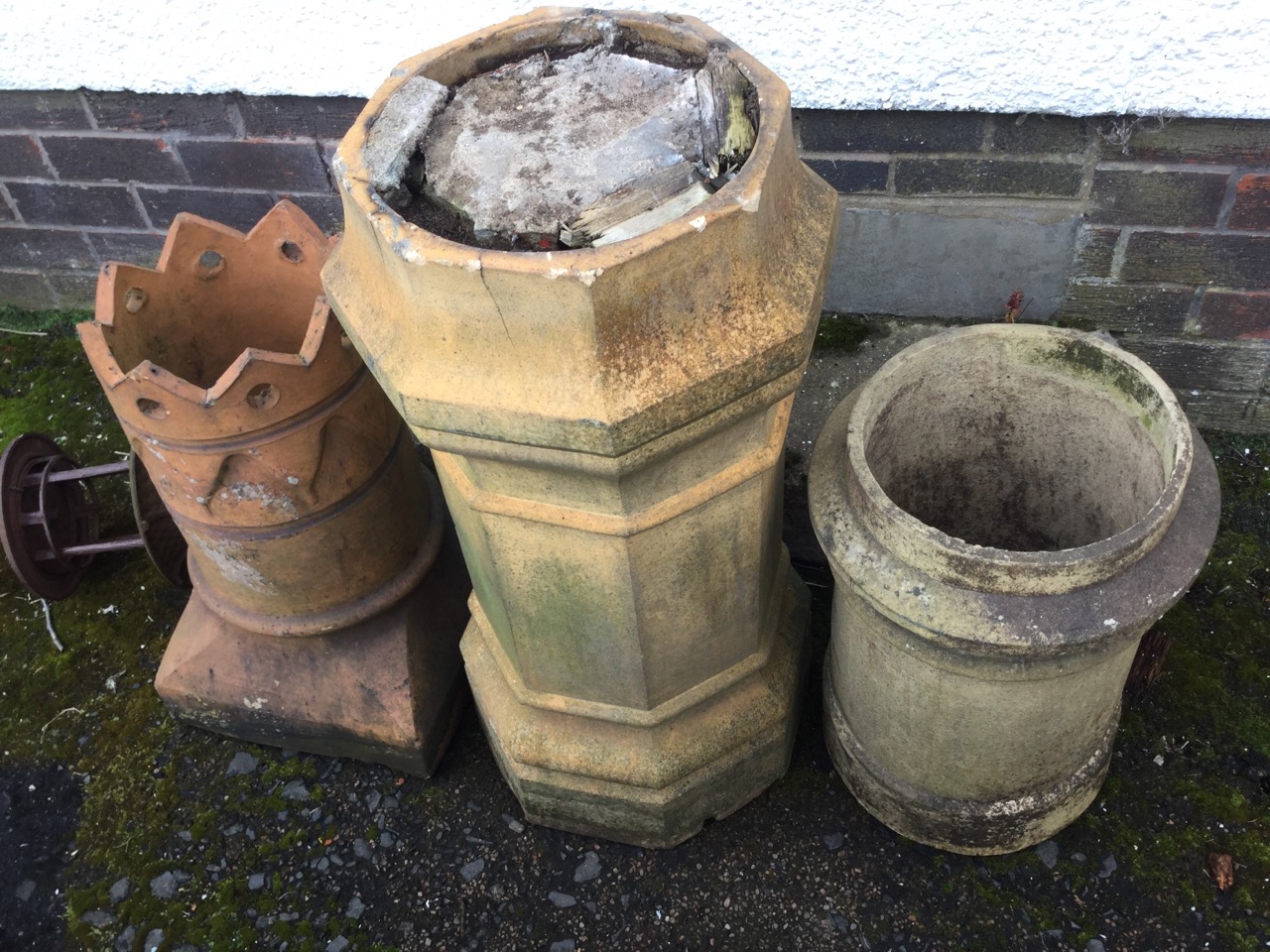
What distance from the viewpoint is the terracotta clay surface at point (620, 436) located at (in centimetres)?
137

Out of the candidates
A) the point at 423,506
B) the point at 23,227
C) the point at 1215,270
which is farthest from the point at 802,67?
the point at 23,227

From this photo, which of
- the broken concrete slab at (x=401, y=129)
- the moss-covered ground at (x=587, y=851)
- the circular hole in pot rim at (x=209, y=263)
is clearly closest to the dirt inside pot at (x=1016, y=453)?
the moss-covered ground at (x=587, y=851)

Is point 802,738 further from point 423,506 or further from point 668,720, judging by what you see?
point 423,506

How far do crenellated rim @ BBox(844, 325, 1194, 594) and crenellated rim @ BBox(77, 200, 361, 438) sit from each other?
3.40 feet

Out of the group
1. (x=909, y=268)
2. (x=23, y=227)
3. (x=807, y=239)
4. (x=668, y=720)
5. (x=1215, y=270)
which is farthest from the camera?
(x=23, y=227)

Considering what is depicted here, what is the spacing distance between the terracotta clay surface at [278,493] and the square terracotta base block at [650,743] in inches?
9.6

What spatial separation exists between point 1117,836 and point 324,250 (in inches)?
84.2

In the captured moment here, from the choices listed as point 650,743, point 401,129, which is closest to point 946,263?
point 650,743

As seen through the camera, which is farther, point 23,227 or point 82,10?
point 23,227

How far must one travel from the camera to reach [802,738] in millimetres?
2461

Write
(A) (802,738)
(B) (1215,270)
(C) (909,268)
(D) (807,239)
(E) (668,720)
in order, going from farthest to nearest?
1. (C) (909,268)
2. (B) (1215,270)
3. (A) (802,738)
4. (E) (668,720)
5. (D) (807,239)

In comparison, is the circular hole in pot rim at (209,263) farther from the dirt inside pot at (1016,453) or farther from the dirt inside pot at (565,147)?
the dirt inside pot at (1016,453)

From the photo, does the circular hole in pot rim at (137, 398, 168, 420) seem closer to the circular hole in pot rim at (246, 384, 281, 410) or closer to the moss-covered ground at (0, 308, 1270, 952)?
the circular hole in pot rim at (246, 384, 281, 410)

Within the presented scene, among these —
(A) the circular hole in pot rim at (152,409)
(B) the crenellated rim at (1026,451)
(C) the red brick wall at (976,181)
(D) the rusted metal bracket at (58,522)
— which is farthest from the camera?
(D) the rusted metal bracket at (58,522)
